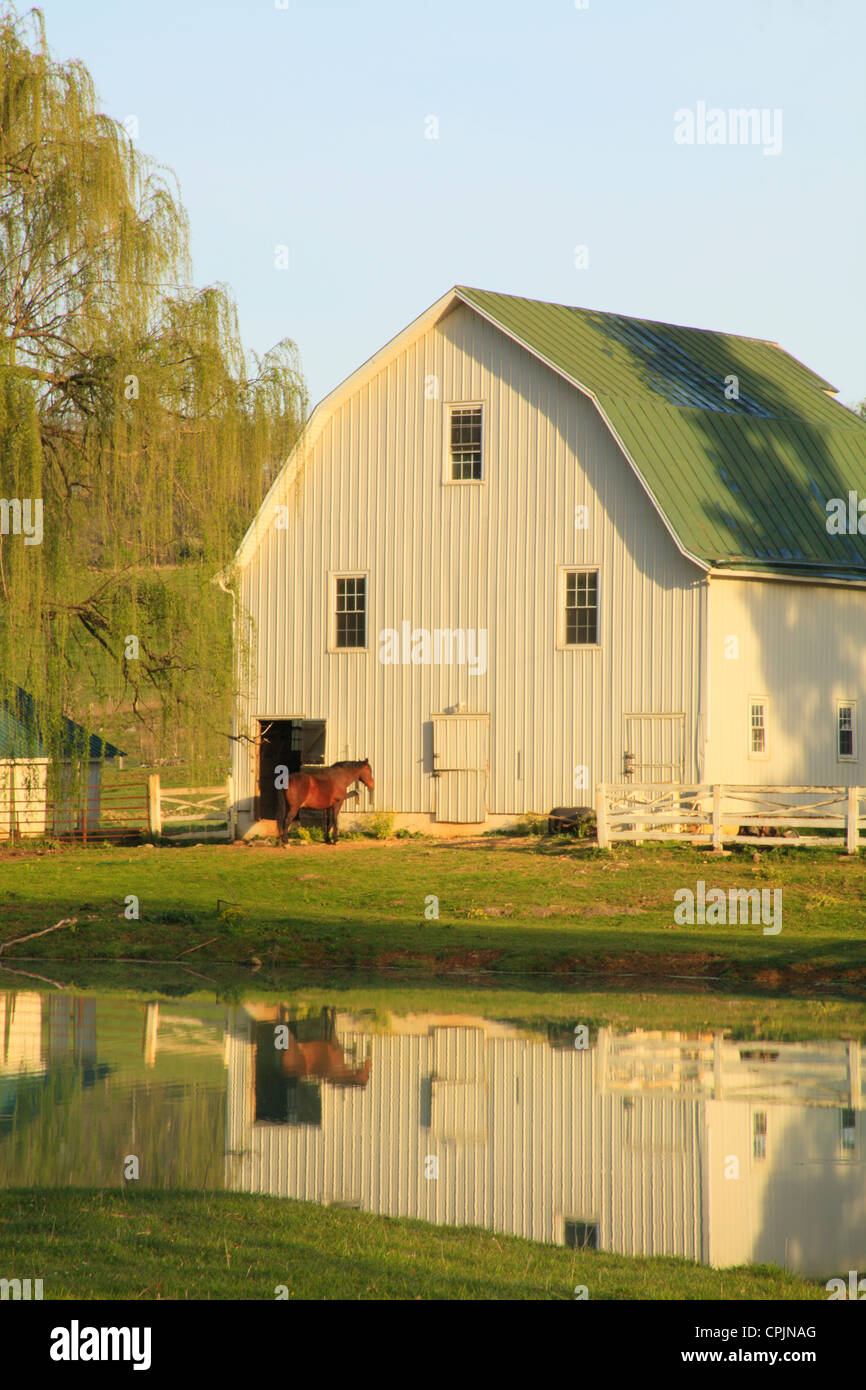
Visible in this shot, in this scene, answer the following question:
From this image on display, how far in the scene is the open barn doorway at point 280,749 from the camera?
37156 millimetres

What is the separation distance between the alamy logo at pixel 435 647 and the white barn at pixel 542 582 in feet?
0.18

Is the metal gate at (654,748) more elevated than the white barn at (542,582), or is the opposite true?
the white barn at (542,582)

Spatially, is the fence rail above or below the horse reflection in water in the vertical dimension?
above

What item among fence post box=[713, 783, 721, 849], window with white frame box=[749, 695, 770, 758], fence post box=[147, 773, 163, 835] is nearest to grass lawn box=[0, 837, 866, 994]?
fence post box=[713, 783, 721, 849]

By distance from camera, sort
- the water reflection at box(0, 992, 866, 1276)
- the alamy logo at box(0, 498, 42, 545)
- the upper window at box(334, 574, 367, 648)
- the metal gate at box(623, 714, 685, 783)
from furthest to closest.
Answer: the upper window at box(334, 574, 367, 648) → the metal gate at box(623, 714, 685, 783) → the alamy logo at box(0, 498, 42, 545) → the water reflection at box(0, 992, 866, 1276)

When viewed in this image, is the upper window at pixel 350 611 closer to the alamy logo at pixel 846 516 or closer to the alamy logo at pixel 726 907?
the alamy logo at pixel 846 516

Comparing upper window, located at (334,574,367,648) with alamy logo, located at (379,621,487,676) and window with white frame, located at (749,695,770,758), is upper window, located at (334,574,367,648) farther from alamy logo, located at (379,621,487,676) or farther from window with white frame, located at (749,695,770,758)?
window with white frame, located at (749,695,770,758)

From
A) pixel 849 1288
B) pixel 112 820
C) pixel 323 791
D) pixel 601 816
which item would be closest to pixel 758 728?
pixel 601 816

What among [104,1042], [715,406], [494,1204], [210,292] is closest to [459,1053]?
[104,1042]

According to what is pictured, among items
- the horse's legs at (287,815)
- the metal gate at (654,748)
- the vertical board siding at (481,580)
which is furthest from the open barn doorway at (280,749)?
the metal gate at (654,748)

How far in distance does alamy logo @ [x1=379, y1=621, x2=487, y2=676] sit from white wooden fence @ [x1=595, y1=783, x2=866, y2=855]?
181 inches

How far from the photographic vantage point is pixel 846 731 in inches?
1394

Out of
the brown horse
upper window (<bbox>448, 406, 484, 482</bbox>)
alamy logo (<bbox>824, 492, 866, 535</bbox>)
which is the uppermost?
upper window (<bbox>448, 406, 484, 482</bbox>)
